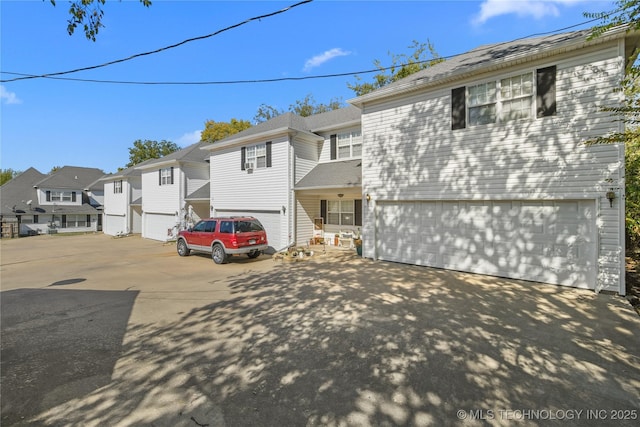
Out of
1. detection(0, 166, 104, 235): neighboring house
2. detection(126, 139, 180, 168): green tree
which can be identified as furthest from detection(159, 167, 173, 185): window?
detection(126, 139, 180, 168): green tree

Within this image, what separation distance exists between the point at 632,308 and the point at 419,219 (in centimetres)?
529

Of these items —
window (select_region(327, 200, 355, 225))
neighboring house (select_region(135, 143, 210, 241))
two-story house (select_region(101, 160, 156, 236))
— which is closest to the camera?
window (select_region(327, 200, 355, 225))

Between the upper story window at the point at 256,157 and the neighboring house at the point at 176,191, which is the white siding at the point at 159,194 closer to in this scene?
the neighboring house at the point at 176,191

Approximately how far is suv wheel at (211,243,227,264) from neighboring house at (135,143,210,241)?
739 centimetres

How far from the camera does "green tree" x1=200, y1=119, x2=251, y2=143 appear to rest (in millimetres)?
32312

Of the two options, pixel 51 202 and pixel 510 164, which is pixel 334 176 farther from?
pixel 51 202

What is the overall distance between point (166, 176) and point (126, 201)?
28.8ft

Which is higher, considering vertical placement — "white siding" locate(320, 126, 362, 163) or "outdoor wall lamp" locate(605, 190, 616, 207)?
"white siding" locate(320, 126, 362, 163)

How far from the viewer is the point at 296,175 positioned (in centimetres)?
1368

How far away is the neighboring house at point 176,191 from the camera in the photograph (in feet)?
63.3

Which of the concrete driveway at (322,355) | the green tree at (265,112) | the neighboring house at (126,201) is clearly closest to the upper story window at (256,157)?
the concrete driveway at (322,355)

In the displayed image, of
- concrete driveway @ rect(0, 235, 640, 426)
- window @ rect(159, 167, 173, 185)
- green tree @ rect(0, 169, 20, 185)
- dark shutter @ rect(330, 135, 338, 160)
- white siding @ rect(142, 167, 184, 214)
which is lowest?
concrete driveway @ rect(0, 235, 640, 426)

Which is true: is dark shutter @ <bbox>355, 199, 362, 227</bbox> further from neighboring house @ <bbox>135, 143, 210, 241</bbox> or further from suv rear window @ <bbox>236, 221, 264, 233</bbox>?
neighboring house @ <bbox>135, 143, 210, 241</bbox>

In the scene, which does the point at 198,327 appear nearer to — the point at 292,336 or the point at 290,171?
the point at 292,336
